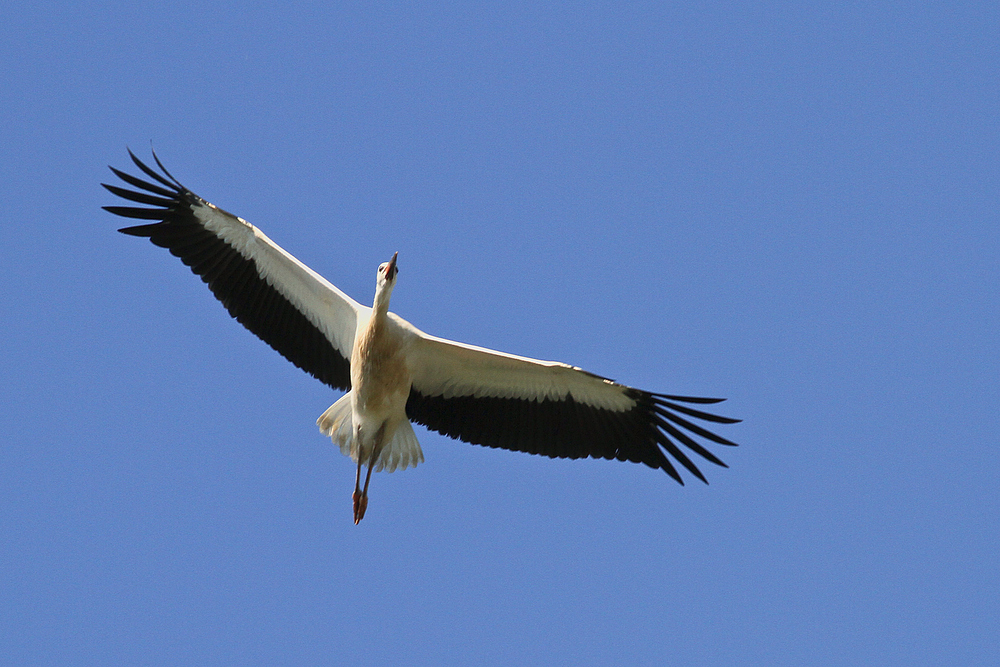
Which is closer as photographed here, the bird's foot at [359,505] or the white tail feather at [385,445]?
the bird's foot at [359,505]

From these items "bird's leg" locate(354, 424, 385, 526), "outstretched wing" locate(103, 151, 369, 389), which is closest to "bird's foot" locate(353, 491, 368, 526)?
"bird's leg" locate(354, 424, 385, 526)

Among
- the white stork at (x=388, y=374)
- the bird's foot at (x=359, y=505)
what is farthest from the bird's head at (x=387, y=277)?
the bird's foot at (x=359, y=505)

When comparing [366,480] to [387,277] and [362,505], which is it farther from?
[387,277]

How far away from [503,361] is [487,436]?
2.49 feet

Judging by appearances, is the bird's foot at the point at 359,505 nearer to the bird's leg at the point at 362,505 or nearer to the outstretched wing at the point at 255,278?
the bird's leg at the point at 362,505

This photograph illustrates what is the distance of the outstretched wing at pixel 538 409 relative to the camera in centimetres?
1129

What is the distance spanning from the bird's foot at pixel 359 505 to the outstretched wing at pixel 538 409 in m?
0.81

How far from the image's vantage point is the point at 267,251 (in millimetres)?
11438

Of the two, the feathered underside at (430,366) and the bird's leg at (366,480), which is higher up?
the feathered underside at (430,366)

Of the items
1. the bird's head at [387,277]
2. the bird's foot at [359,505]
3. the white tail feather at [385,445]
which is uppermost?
the bird's head at [387,277]

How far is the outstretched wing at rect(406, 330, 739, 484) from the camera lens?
11.3 metres

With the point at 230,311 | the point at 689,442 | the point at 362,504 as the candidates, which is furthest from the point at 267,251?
the point at 689,442

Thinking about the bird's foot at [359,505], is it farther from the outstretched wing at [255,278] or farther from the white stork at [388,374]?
the outstretched wing at [255,278]

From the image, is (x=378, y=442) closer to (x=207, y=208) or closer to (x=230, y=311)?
(x=230, y=311)
